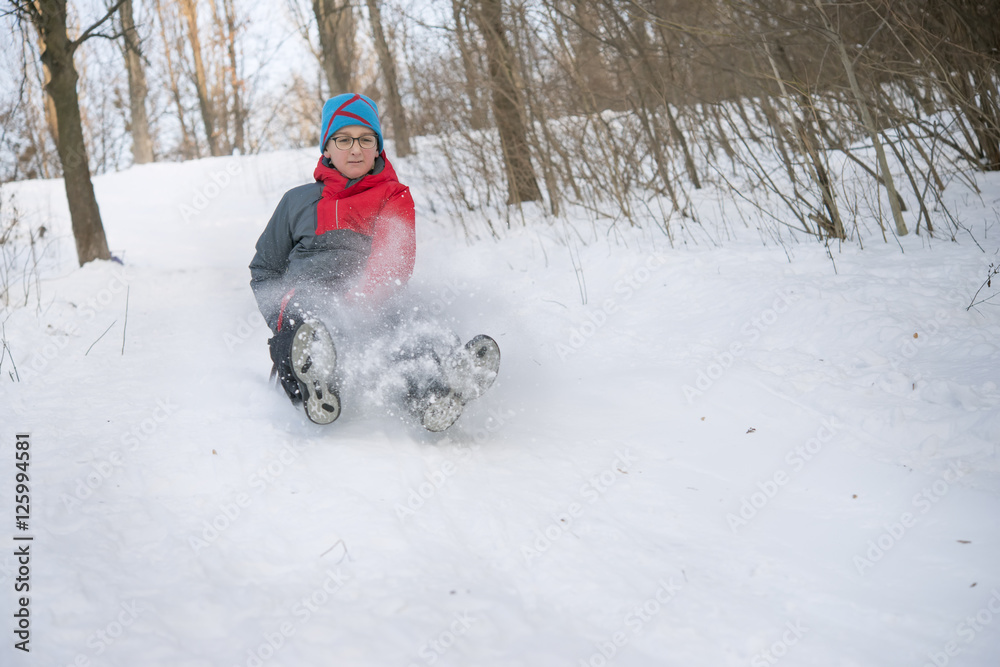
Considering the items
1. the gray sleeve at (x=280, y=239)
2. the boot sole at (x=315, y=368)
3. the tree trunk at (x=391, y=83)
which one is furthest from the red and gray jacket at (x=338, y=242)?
the tree trunk at (x=391, y=83)

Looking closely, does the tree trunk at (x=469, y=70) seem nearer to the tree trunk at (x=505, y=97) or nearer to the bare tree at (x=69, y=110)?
the tree trunk at (x=505, y=97)

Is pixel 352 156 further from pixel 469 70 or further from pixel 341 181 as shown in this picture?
pixel 469 70

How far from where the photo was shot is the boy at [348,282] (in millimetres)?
2320

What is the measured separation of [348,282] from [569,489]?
4.19 ft

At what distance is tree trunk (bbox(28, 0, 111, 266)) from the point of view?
486cm

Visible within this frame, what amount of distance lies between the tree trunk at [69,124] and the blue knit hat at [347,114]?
3116 millimetres

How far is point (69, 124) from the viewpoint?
5.08 metres

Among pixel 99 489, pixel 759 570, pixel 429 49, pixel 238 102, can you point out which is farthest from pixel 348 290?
pixel 238 102

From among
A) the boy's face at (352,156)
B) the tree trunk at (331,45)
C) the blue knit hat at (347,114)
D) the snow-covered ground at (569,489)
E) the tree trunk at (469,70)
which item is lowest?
the snow-covered ground at (569,489)

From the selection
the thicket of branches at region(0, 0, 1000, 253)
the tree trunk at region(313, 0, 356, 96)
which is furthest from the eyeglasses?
the tree trunk at region(313, 0, 356, 96)

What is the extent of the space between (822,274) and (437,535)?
2.77 m

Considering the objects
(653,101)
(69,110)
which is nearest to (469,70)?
(653,101)

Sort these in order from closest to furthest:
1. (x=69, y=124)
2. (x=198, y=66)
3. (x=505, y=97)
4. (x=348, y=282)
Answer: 1. (x=348, y=282)
2. (x=69, y=124)
3. (x=505, y=97)
4. (x=198, y=66)

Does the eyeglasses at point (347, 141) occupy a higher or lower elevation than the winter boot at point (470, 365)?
higher
